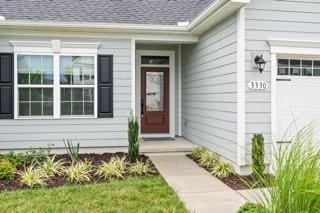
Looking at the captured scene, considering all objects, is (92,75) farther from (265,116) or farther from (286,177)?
(286,177)

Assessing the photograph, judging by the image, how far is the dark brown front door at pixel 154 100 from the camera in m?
11.2

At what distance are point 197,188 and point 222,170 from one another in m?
1.20

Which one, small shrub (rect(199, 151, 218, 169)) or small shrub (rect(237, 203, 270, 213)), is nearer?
small shrub (rect(237, 203, 270, 213))

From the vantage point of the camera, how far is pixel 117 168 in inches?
272

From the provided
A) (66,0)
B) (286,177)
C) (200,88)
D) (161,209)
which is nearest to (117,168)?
(161,209)

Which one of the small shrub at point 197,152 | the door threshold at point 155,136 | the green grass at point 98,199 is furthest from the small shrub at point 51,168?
the door threshold at point 155,136

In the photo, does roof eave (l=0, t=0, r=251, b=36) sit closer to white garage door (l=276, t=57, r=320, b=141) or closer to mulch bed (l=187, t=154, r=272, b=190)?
white garage door (l=276, t=57, r=320, b=141)

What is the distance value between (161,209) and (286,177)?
2333mm

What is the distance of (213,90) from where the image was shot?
27.1 ft

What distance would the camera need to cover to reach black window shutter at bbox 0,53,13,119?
864cm

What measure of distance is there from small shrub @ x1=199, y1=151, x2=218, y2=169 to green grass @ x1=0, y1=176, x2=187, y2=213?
185cm

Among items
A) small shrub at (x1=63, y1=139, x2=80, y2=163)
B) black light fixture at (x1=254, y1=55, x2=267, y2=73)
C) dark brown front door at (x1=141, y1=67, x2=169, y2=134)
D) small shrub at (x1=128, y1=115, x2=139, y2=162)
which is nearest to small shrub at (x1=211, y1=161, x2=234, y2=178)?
small shrub at (x1=128, y1=115, x2=139, y2=162)

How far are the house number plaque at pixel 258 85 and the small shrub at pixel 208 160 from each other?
75.9 inches

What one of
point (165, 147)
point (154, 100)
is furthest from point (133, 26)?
point (165, 147)
